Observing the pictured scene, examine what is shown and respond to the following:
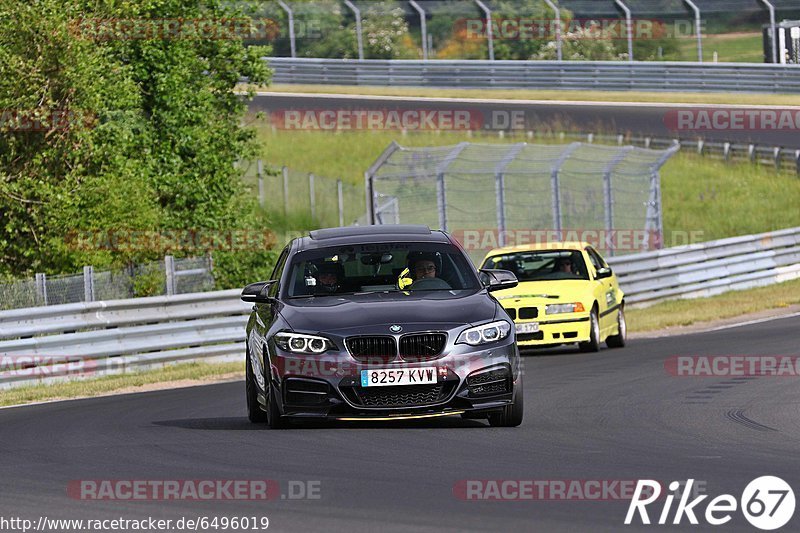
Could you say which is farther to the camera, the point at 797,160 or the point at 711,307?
the point at 797,160

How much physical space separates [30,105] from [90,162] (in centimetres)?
170

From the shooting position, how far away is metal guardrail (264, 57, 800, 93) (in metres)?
44.7

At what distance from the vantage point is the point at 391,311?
11.0 m

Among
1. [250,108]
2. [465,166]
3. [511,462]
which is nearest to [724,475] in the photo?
[511,462]

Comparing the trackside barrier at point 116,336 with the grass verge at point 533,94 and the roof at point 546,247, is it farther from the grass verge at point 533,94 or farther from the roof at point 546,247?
the grass verge at point 533,94

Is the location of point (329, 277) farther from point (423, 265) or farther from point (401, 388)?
point (401, 388)

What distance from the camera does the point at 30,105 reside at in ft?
77.2

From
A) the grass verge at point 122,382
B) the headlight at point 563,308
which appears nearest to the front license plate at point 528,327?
the headlight at point 563,308

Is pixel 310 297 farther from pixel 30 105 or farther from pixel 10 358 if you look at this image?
pixel 30 105

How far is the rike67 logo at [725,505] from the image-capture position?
7.13 meters

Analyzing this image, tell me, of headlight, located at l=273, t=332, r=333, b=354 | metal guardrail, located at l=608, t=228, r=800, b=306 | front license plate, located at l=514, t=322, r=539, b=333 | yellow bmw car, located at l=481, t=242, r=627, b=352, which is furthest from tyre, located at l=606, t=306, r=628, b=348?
headlight, located at l=273, t=332, r=333, b=354

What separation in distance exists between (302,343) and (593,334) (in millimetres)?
9688

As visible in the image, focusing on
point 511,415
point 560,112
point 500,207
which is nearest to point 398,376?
point 511,415

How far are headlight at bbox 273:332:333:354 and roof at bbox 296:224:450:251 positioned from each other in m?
1.38
